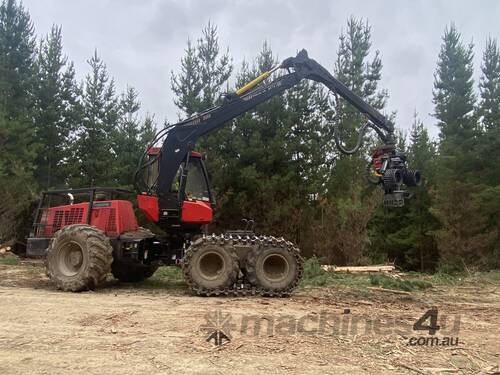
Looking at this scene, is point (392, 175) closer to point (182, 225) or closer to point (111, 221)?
point (182, 225)

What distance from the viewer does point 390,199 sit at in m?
8.59

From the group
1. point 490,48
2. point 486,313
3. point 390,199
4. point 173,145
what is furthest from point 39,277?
point 490,48

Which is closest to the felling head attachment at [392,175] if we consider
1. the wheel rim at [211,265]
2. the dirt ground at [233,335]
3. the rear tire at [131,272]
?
the dirt ground at [233,335]

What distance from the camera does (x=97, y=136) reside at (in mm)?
22562

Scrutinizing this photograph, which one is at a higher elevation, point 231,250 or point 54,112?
point 54,112

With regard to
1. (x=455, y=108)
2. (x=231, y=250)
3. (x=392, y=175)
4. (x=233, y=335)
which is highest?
(x=455, y=108)

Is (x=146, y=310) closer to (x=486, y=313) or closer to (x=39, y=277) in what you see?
(x=486, y=313)

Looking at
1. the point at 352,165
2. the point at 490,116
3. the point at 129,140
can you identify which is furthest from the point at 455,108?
the point at 129,140

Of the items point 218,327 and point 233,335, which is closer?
point 233,335

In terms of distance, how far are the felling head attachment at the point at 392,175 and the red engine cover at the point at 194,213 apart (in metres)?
3.37

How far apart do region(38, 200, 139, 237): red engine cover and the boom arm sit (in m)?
0.92

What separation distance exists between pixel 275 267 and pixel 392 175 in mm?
2780

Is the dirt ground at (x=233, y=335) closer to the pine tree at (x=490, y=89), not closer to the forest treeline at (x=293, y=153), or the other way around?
the forest treeline at (x=293, y=153)

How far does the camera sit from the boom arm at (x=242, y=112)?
9.09 metres
